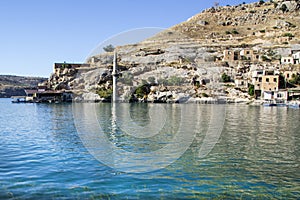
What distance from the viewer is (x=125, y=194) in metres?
8.88

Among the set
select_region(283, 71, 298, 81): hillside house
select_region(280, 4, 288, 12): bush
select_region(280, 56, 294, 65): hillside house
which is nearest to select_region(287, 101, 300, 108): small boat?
select_region(283, 71, 298, 81): hillside house

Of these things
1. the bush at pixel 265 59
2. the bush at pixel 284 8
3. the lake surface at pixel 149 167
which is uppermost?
the bush at pixel 284 8

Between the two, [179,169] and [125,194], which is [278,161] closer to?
[179,169]

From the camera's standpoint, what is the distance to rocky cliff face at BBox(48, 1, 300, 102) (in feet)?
229

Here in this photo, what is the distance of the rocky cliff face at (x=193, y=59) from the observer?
6988 centimetres

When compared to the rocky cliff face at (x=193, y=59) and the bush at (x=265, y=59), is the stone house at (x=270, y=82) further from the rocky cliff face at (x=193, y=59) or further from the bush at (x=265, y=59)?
the bush at (x=265, y=59)

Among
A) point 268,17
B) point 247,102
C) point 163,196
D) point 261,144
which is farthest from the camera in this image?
point 268,17

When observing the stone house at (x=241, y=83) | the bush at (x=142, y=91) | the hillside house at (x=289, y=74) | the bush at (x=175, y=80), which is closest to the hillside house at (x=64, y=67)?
the bush at (x=142, y=91)

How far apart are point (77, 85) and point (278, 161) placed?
70.0 metres

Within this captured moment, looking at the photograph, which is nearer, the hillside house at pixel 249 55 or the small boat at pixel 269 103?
the small boat at pixel 269 103

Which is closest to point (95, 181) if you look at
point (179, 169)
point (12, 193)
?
point (12, 193)

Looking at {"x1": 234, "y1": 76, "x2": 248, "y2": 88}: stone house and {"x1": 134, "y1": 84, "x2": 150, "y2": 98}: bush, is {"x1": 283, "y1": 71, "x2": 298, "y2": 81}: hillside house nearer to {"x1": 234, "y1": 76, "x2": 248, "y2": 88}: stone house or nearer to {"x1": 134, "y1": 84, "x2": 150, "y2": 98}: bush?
{"x1": 234, "y1": 76, "x2": 248, "y2": 88}: stone house

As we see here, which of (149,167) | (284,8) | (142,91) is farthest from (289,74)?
(149,167)

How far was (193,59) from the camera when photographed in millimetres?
83125
